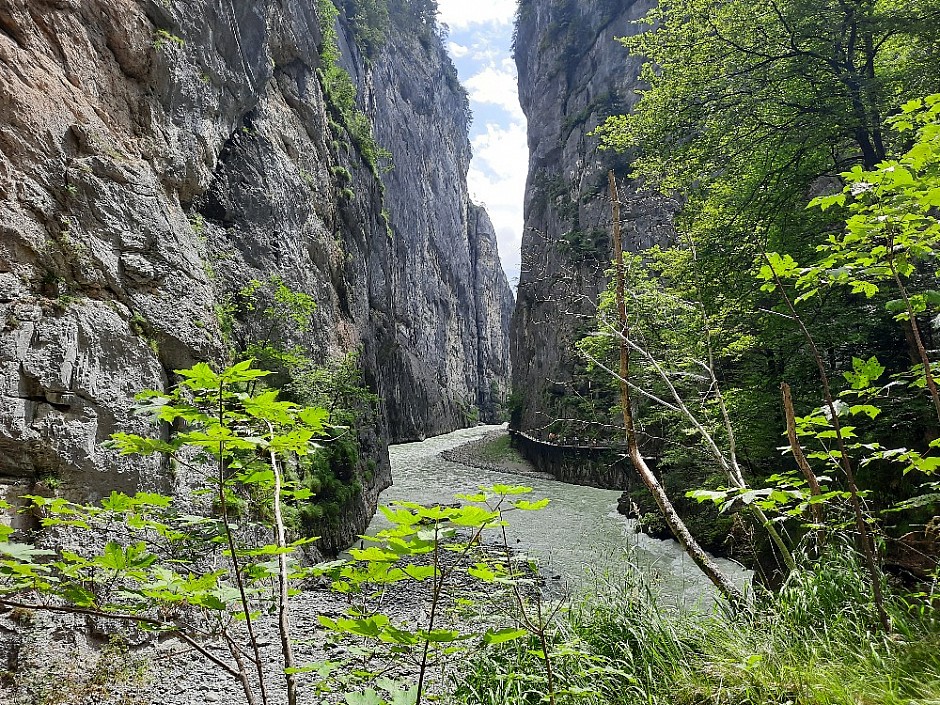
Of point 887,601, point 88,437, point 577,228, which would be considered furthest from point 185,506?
point 577,228

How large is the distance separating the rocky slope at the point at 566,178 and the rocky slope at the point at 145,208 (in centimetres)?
1284

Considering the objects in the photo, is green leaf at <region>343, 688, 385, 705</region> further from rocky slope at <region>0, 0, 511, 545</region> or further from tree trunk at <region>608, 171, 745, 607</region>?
rocky slope at <region>0, 0, 511, 545</region>

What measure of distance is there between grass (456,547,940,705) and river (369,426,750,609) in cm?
52

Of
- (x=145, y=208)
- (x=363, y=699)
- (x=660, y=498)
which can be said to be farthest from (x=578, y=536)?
(x=363, y=699)

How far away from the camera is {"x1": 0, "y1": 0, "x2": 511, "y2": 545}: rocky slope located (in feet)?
16.6

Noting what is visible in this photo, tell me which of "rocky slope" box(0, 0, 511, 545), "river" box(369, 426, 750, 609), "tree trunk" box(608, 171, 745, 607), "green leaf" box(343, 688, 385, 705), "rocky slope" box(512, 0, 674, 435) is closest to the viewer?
"green leaf" box(343, 688, 385, 705)

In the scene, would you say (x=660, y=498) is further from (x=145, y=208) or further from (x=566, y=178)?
(x=566, y=178)

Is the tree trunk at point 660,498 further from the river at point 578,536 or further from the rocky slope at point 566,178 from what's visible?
the rocky slope at point 566,178

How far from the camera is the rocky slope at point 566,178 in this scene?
85.9 feet

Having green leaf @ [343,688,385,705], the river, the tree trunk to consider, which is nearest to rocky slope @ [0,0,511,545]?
the river

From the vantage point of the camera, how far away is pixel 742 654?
8.09 ft

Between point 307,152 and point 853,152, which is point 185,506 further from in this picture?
point 853,152

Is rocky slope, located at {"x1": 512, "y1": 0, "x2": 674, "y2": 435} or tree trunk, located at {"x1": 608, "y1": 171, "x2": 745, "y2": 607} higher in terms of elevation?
rocky slope, located at {"x1": 512, "y1": 0, "x2": 674, "y2": 435}

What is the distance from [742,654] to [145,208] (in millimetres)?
7960
